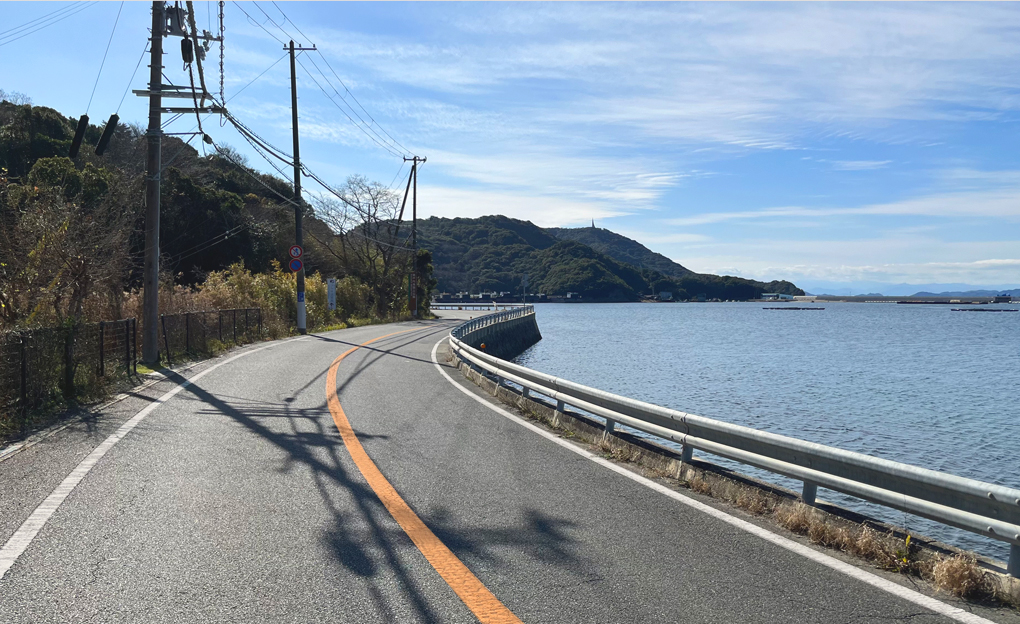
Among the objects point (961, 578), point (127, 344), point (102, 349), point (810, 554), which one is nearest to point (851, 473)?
point (810, 554)

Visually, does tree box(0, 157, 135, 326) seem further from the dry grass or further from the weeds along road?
the dry grass

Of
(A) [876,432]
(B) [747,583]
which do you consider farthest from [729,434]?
(A) [876,432]

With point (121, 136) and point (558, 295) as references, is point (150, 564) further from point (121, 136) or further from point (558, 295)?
point (558, 295)

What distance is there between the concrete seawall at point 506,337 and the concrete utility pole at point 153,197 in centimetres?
1191

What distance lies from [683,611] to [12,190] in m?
21.3

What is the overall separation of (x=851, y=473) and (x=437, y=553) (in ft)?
9.88

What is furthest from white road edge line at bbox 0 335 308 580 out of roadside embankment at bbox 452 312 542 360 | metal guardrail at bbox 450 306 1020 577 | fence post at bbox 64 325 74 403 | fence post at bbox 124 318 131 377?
roadside embankment at bbox 452 312 542 360

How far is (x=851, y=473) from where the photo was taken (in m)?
5.19

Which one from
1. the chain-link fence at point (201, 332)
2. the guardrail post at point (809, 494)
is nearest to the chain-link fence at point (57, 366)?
the chain-link fence at point (201, 332)

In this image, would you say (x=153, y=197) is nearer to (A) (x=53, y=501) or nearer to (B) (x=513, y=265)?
(A) (x=53, y=501)

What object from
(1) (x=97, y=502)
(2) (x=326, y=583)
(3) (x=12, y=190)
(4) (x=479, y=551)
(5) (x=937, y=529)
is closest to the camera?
(2) (x=326, y=583)

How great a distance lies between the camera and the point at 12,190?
19078mm

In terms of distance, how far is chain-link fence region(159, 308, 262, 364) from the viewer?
17.5 m

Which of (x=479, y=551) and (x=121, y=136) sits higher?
(x=121, y=136)
